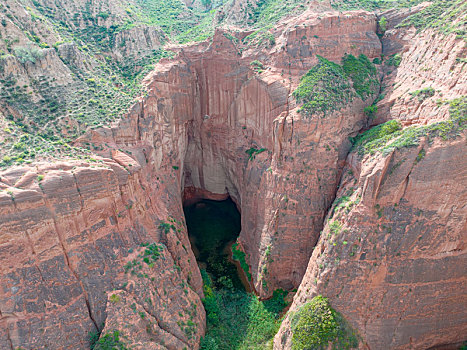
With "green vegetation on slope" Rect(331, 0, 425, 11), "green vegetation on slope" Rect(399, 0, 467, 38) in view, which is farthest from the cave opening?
"green vegetation on slope" Rect(331, 0, 425, 11)

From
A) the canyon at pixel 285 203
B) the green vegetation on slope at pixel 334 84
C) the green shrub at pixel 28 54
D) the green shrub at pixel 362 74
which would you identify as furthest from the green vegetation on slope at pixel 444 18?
the green shrub at pixel 28 54

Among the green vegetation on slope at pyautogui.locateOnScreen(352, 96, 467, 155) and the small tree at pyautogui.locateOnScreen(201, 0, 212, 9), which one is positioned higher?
the small tree at pyautogui.locateOnScreen(201, 0, 212, 9)

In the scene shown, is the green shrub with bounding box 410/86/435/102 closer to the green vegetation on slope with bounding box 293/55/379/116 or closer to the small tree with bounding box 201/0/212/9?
the green vegetation on slope with bounding box 293/55/379/116

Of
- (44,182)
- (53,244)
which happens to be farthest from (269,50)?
(53,244)

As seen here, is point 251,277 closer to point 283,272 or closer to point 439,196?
point 283,272

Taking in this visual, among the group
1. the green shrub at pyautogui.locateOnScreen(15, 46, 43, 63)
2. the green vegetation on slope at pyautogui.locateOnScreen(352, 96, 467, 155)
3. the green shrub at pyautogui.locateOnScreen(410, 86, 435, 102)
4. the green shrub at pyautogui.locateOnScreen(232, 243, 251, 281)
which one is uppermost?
the green shrub at pyautogui.locateOnScreen(15, 46, 43, 63)

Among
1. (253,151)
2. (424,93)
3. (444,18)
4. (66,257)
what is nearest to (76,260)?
(66,257)

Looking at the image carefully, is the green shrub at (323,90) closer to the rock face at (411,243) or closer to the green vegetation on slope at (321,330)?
the rock face at (411,243)
